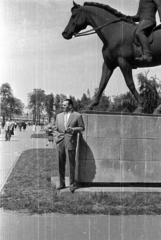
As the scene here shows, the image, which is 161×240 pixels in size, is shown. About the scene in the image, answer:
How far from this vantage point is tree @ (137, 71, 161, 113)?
3466cm

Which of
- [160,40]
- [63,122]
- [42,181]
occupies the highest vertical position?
[160,40]

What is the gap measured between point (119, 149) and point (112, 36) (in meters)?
2.73

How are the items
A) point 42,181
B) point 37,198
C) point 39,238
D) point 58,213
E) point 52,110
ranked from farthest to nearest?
1. point 52,110
2. point 42,181
3. point 37,198
4. point 58,213
5. point 39,238

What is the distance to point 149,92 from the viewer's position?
35625 millimetres

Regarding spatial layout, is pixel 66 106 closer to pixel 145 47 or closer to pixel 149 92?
pixel 145 47

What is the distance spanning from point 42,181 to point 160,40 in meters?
4.83

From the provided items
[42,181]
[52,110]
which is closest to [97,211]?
[42,181]

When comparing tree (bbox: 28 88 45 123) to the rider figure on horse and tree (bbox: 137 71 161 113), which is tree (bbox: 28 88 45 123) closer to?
tree (bbox: 137 71 161 113)

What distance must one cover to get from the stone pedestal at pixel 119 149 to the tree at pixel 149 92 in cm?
2739

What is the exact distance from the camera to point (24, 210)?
5742 mm

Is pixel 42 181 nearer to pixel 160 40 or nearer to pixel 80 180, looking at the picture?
pixel 80 180

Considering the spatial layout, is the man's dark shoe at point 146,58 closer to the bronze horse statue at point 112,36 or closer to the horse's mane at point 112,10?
the bronze horse statue at point 112,36

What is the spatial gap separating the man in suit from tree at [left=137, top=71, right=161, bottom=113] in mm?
28277

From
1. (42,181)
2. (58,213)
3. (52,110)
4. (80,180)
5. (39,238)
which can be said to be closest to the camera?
(39,238)
